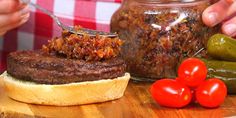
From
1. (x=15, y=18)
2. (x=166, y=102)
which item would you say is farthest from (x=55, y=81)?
(x=15, y=18)

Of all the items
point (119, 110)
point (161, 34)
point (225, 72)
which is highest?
point (161, 34)

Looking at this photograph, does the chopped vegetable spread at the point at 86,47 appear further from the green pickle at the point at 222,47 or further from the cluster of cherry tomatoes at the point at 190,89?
the green pickle at the point at 222,47

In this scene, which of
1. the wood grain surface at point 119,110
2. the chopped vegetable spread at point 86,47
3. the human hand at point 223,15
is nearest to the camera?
the wood grain surface at point 119,110

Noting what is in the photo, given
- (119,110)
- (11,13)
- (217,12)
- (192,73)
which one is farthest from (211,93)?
(11,13)

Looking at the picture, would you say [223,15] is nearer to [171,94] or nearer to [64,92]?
[171,94]

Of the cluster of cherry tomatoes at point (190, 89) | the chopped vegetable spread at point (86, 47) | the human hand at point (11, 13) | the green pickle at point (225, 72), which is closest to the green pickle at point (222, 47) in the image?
the green pickle at point (225, 72)
